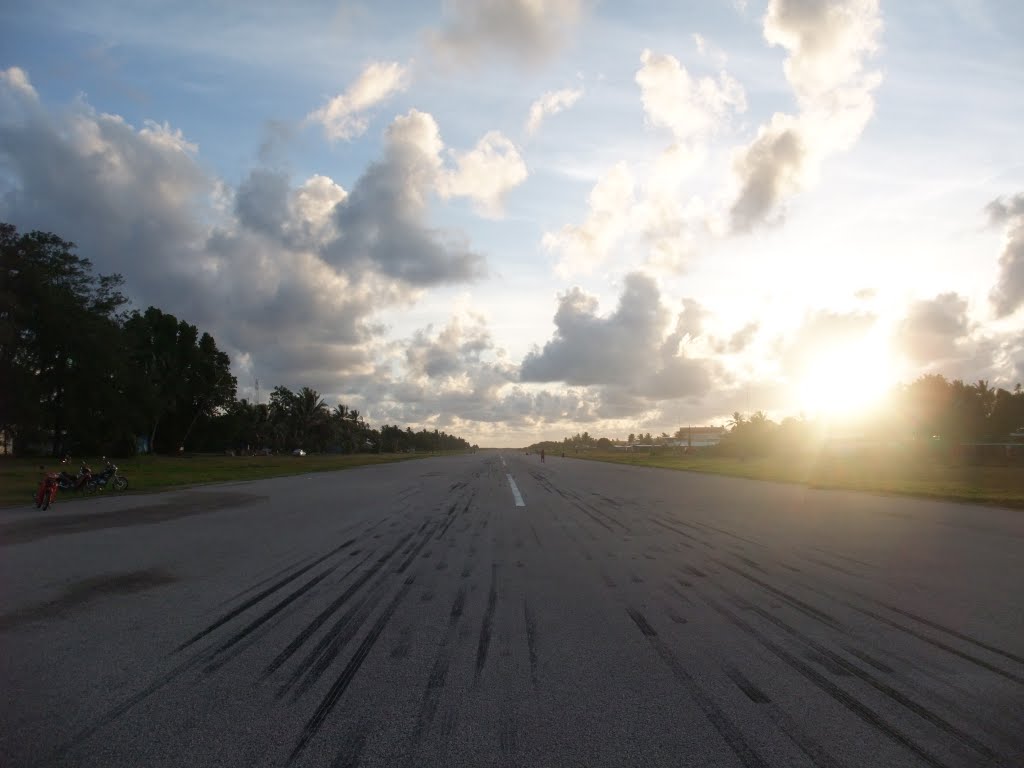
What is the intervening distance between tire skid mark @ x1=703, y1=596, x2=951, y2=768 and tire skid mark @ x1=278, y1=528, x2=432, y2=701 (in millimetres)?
3691

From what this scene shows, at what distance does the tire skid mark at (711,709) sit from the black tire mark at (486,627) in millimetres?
1473

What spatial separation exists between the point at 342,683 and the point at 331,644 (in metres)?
1.01

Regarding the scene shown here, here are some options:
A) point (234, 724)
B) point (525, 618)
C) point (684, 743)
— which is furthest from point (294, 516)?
point (684, 743)

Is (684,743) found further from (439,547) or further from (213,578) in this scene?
(439,547)

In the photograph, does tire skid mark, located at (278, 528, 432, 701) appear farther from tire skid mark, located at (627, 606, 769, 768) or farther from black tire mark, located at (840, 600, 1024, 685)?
black tire mark, located at (840, 600, 1024, 685)

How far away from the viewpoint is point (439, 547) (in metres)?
11.3

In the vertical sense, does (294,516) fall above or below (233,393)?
below

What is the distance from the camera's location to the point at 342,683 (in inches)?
186

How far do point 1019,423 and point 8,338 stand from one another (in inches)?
3525

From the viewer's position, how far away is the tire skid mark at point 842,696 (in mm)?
3719

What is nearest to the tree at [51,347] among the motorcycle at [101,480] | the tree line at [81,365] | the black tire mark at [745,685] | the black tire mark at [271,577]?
the tree line at [81,365]

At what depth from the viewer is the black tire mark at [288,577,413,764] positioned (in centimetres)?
387

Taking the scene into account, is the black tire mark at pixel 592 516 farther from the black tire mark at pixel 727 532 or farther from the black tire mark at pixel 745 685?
the black tire mark at pixel 745 685

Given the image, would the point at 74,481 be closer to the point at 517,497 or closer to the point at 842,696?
the point at 517,497
